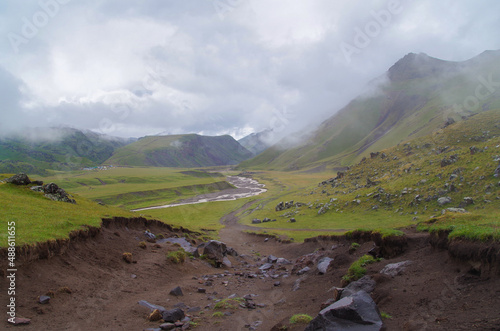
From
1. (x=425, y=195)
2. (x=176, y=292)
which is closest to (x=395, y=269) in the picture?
(x=176, y=292)

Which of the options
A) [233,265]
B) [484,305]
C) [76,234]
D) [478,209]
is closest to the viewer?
[484,305]

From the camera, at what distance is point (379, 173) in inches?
3044

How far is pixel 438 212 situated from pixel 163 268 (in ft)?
129

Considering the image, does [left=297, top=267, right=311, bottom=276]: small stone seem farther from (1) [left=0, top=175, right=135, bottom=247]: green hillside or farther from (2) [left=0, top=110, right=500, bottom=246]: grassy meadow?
(1) [left=0, top=175, right=135, bottom=247]: green hillside

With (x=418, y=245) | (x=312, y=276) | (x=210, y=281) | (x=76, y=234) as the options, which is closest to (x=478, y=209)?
(x=418, y=245)

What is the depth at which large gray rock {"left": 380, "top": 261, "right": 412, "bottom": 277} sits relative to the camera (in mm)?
14375

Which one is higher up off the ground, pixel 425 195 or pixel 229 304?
pixel 425 195

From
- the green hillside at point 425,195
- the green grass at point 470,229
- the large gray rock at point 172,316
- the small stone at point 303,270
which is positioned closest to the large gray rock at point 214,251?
the small stone at point 303,270

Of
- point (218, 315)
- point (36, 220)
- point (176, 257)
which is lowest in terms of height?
point (218, 315)

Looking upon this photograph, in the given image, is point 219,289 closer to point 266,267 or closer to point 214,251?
point 266,267

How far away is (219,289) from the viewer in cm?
2072

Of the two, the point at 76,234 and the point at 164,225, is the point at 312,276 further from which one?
the point at 164,225

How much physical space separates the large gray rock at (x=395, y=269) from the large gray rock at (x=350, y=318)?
4.68 metres

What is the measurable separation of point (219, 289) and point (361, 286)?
11455 mm
